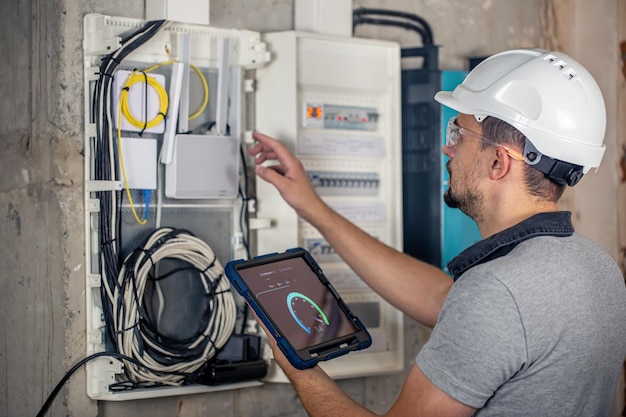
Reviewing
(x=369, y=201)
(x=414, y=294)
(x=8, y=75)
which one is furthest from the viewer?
(x=369, y=201)

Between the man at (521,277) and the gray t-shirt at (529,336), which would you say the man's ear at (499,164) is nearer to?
the man at (521,277)

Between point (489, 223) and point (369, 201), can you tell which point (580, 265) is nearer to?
point (489, 223)

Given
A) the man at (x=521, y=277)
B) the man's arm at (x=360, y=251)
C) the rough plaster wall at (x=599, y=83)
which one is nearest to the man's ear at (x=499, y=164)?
the man at (x=521, y=277)

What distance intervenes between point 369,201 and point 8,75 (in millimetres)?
1094

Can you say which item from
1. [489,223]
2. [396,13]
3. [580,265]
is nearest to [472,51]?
[396,13]

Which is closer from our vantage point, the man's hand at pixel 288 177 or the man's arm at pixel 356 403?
the man's arm at pixel 356 403

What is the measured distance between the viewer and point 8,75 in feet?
7.06

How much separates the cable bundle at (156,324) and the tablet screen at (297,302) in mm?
294

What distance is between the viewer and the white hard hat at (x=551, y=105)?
1.75 m

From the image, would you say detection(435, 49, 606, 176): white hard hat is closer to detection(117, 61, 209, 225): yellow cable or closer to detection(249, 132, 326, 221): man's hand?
detection(249, 132, 326, 221): man's hand

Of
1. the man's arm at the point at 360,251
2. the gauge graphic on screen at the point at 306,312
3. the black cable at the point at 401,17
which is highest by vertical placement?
the black cable at the point at 401,17

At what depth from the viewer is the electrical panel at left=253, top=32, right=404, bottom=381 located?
2418 millimetres

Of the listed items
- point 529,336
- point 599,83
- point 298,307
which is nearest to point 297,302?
point 298,307

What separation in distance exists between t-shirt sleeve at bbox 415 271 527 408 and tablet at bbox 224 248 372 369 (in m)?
0.40
